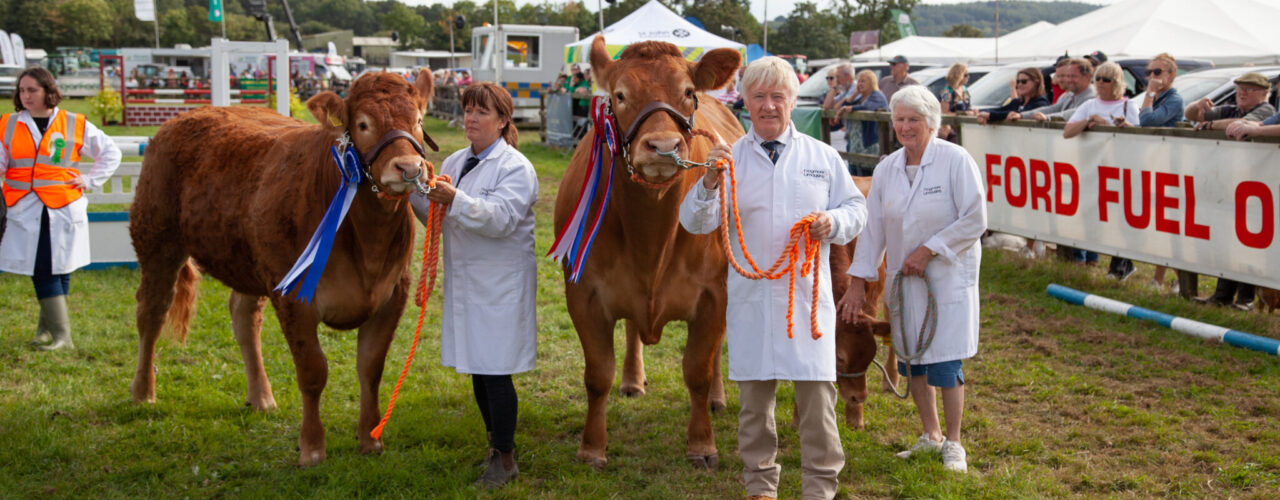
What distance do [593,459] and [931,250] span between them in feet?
6.01

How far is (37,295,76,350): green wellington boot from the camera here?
6.53 metres

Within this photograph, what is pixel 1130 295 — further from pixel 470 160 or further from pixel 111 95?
pixel 111 95

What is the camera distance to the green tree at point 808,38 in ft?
228

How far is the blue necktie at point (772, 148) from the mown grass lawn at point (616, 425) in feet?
4.97

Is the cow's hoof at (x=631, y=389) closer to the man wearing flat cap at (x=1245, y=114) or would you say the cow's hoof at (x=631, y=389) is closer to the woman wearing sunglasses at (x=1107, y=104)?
the woman wearing sunglasses at (x=1107, y=104)

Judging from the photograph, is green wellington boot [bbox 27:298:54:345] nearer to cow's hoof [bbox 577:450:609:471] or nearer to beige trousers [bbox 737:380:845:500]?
cow's hoof [bbox 577:450:609:471]

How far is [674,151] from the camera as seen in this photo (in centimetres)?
351

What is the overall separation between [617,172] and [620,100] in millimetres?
402

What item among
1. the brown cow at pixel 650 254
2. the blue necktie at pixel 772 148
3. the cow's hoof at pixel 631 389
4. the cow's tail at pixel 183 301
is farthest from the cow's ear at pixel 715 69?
the cow's tail at pixel 183 301

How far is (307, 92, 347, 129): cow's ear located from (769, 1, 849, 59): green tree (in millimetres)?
67042

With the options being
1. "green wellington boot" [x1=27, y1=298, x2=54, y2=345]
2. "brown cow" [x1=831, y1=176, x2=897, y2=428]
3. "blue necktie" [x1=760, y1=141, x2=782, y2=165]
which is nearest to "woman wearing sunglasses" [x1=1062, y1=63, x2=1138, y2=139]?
"brown cow" [x1=831, y1=176, x2=897, y2=428]

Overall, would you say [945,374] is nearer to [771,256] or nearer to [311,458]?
[771,256]

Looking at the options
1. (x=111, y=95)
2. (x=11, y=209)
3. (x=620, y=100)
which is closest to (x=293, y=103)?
(x=111, y=95)

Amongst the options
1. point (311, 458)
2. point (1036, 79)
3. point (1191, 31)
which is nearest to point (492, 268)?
point (311, 458)
